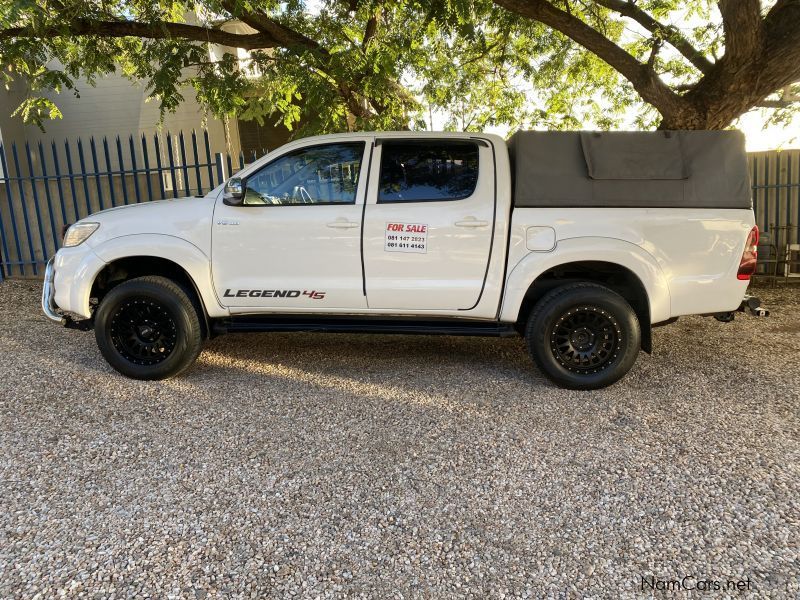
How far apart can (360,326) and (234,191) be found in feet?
4.76

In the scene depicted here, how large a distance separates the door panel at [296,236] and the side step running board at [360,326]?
0.13m

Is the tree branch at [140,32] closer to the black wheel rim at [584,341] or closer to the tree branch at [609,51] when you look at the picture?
the tree branch at [609,51]

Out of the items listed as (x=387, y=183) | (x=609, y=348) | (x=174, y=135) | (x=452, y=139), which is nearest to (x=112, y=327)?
(x=387, y=183)

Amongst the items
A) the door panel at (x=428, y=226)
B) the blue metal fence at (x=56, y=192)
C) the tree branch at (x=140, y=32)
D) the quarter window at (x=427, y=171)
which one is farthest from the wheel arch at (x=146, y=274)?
the blue metal fence at (x=56, y=192)

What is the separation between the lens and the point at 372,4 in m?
7.67

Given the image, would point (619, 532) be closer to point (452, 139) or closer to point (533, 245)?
point (533, 245)

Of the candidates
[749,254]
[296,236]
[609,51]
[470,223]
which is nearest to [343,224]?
[296,236]

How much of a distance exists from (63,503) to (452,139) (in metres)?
3.60

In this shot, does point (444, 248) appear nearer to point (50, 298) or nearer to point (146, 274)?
point (146, 274)

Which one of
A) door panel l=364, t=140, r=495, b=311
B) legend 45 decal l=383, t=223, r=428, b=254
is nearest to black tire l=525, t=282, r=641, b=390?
door panel l=364, t=140, r=495, b=311

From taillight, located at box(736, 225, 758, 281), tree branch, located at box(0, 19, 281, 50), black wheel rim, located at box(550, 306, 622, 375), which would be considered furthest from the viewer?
tree branch, located at box(0, 19, 281, 50)

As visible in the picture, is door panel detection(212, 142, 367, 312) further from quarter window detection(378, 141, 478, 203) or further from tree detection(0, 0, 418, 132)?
tree detection(0, 0, 418, 132)

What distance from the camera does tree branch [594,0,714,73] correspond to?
7203 millimetres

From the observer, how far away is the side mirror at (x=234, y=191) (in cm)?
462
